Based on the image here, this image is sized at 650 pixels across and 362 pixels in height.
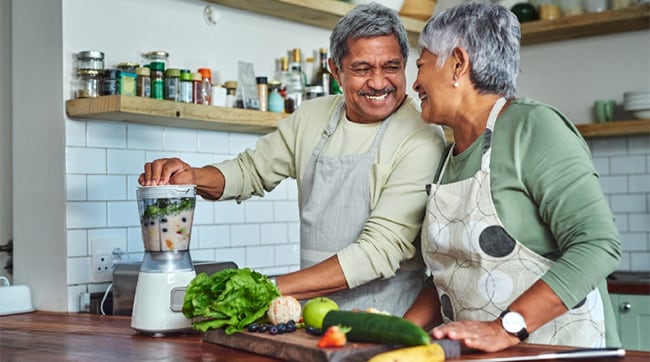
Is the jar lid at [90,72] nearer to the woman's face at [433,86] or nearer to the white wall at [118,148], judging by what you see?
the white wall at [118,148]

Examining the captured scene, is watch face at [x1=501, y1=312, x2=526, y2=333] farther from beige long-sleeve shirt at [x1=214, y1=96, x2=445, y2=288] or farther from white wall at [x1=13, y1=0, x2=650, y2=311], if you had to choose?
white wall at [x1=13, y1=0, x2=650, y2=311]

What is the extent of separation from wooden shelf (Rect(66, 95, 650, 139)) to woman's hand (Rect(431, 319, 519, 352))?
1.69 meters

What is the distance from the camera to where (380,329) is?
1709 mm

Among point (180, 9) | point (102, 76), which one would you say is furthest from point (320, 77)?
point (102, 76)

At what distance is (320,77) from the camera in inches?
164

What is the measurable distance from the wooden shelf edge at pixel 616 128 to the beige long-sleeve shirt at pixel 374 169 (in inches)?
83.2

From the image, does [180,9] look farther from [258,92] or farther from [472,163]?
[472,163]

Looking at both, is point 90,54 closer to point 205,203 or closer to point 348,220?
point 205,203

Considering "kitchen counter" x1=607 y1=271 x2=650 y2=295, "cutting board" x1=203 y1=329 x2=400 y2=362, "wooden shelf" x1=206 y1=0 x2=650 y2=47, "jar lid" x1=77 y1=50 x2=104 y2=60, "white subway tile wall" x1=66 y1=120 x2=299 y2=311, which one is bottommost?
"kitchen counter" x1=607 y1=271 x2=650 y2=295

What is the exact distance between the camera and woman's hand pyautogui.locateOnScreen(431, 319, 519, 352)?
1.81 meters

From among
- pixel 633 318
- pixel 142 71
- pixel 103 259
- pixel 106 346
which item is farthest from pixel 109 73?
pixel 633 318

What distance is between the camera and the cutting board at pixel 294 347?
168 cm

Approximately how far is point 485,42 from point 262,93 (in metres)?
1.77

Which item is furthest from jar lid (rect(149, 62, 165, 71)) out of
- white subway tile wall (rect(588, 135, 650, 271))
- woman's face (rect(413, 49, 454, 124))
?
white subway tile wall (rect(588, 135, 650, 271))
